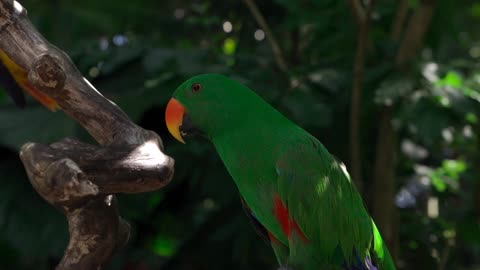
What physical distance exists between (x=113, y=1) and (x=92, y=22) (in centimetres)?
12

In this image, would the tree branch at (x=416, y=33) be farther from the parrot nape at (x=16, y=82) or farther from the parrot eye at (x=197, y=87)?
the parrot nape at (x=16, y=82)

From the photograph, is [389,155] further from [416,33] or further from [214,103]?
[214,103]

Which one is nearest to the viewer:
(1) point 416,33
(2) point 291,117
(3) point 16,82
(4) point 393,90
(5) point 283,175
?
(5) point 283,175

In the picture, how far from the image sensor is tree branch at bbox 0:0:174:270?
0.95m

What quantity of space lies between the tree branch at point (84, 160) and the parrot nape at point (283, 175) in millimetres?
214

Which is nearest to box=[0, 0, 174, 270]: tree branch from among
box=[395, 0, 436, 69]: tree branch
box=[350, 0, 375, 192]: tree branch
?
box=[350, 0, 375, 192]: tree branch

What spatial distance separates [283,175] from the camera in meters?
1.24

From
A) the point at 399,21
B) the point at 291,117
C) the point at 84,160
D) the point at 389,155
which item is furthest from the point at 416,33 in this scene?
the point at 84,160

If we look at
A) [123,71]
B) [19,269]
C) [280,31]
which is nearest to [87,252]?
[123,71]

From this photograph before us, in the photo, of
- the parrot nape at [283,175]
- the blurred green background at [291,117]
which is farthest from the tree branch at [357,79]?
the parrot nape at [283,175]

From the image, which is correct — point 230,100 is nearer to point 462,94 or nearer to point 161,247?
point 462,94

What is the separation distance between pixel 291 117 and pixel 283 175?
0.68 meters

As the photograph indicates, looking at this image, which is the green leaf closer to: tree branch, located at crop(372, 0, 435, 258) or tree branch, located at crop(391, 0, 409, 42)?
tree branch, located at crop(372, 0, 435, 258)

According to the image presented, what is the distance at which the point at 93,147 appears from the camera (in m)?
1.03
